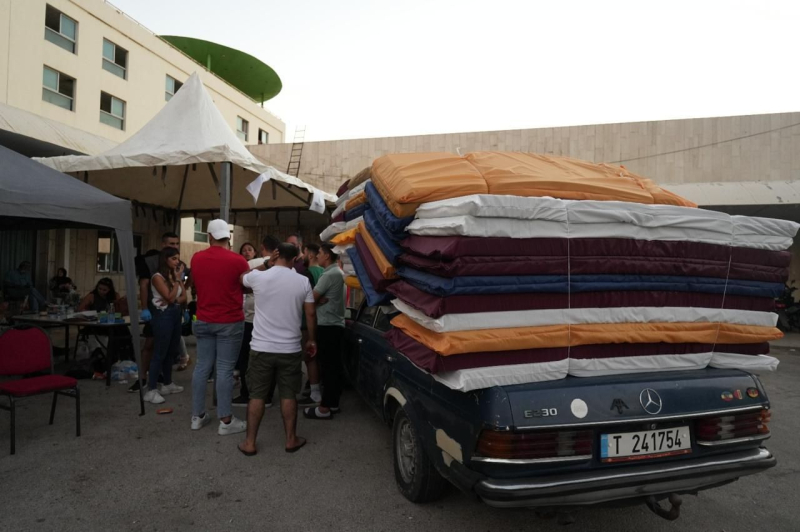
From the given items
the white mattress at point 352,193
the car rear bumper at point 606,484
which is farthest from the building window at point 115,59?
the car rear bumper at point 606,484

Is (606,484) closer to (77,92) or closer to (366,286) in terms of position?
(366,286)

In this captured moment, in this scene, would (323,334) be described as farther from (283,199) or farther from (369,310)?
(283,199)

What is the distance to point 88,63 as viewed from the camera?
57.4 feet

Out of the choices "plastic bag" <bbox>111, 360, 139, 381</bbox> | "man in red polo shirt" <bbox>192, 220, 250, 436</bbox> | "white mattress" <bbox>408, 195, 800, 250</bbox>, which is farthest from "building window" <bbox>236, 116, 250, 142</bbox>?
"white mattress" <bbox>408, 195, 800, 250</bbox>

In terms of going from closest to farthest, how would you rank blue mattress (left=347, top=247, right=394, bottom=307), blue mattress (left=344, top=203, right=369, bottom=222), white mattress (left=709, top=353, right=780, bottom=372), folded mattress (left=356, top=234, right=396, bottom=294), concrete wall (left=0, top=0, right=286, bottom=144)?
white mattress (left=709, top=353, right=780, bottom=372), folded mattress (left=356, top=234, right=396, bottom=294), blue mattress (left=347, top=247, right=394, bottom=307), blue mattress (left=344, top=203, right=369, bottom=222), concrete wall (left=0, top=0, right=286, bottom=144)

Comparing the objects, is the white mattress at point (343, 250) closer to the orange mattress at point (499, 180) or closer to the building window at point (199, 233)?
the orange mattress at point (499, 180)

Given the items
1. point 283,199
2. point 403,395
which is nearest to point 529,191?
point 403,395

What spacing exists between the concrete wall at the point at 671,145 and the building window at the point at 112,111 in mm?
10114

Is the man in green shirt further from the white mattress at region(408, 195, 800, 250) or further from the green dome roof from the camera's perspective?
the green dome roof

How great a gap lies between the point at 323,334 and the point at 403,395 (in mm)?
1901

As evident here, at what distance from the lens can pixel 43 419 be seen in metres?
4.61

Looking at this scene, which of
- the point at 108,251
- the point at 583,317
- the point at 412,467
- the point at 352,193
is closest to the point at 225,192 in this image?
the point at 352,193

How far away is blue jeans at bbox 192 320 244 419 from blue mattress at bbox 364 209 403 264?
1.81m

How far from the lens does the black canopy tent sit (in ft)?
13.1
